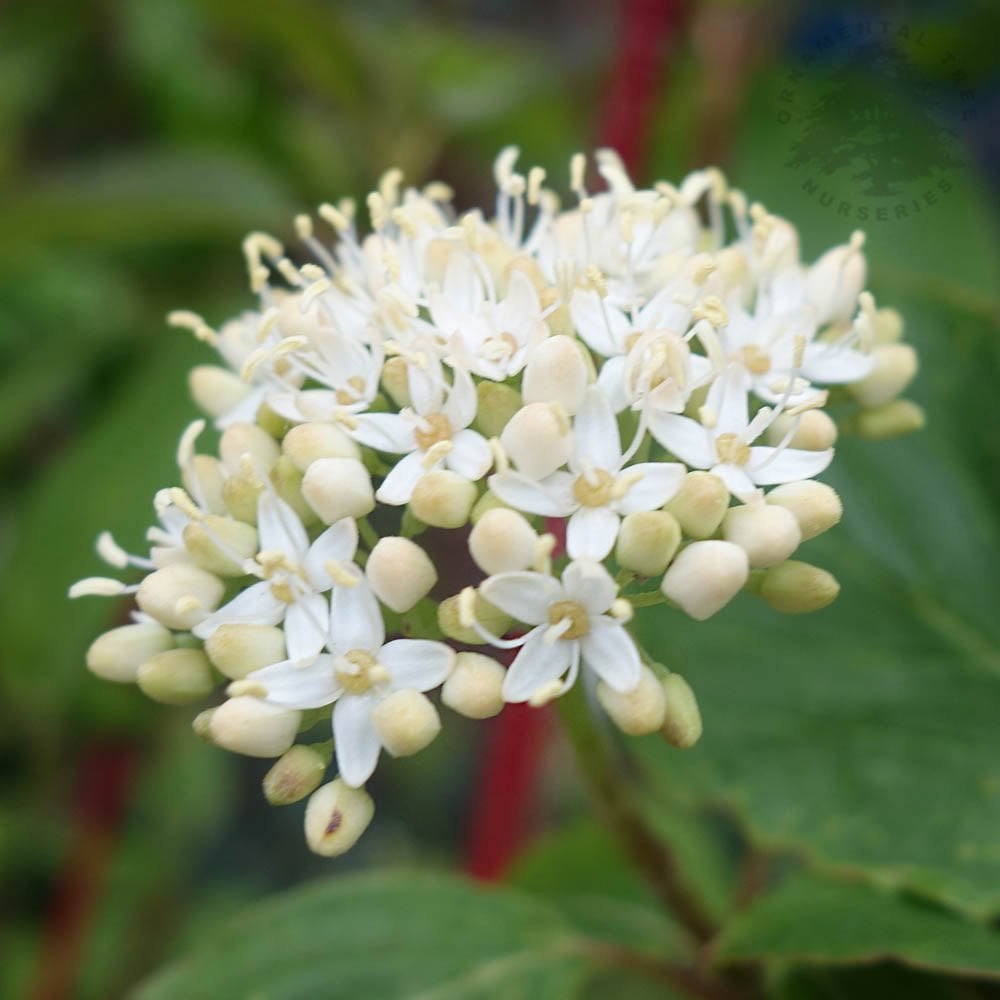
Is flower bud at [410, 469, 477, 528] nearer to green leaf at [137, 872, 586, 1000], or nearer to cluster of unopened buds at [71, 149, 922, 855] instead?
cluster of unopened buds at [71, 149, 922, 855]

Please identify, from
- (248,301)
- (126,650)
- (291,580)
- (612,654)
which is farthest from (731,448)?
(248,301)

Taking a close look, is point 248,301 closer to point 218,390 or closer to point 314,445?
point 218,390

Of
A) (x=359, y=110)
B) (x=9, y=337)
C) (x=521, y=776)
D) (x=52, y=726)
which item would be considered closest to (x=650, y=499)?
(x=521, y=776)

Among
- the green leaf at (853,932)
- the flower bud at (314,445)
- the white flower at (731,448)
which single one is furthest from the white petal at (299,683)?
the green leaf at (853,932)

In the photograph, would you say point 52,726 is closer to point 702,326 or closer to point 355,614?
point 355,614

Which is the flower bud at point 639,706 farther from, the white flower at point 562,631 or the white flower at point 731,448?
the white flower at point 731,448

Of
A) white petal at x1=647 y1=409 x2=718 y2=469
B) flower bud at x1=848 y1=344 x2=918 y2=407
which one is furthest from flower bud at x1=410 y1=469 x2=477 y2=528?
flower bud at x1=848 y1=344 x2=918 y2=407
